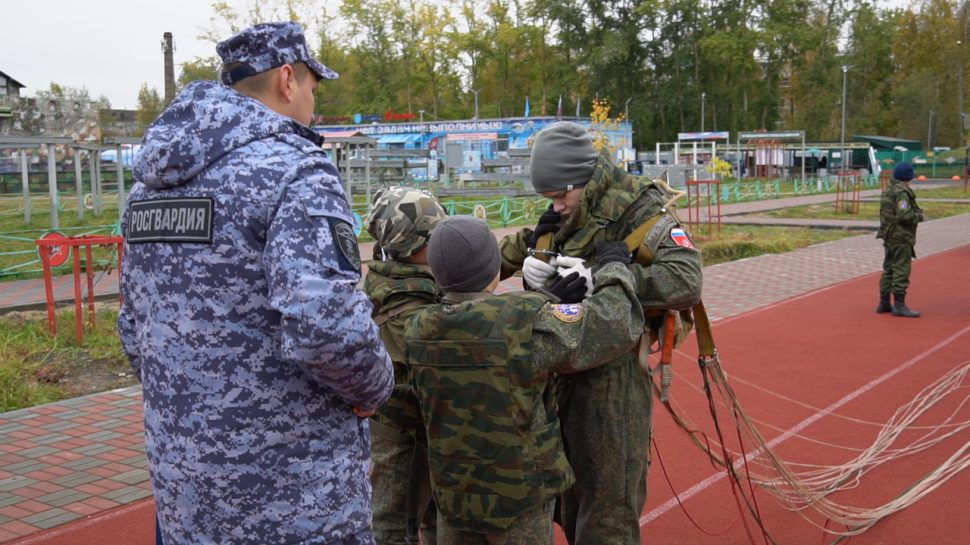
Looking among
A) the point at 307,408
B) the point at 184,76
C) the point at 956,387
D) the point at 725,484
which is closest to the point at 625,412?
the point at 307,408

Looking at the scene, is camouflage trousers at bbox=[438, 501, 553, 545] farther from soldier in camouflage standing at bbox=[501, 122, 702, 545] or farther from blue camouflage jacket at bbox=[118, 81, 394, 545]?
blue camouflage jacket at bbox=[118, 81, 394, 545]

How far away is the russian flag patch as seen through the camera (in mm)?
3027

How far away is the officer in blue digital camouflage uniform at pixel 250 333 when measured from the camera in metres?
1.88

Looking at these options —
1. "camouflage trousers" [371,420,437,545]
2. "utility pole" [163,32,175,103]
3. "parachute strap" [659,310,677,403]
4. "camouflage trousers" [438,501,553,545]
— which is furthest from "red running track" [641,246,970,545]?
"utility pole" [163,32,175,103]

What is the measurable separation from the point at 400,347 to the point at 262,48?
1247 mm

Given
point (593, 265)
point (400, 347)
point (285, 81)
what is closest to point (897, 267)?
point (593, 265)

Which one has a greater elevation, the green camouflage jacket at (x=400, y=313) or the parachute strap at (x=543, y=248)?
the parachute strap at (x=543, y=248)

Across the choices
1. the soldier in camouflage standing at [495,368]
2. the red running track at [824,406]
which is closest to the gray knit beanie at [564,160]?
the soldier in camouflage standing at [495,368]

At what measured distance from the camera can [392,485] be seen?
128 inches

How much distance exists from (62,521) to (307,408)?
3.21 m

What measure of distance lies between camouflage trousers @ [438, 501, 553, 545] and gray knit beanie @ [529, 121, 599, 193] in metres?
1.07

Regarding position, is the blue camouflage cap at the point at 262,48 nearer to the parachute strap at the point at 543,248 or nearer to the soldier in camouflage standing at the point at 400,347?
the soldier in camouflage standing at the point at 400,347

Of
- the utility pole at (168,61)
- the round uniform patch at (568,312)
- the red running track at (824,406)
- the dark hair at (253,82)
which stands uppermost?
the utility pole at (168,61)

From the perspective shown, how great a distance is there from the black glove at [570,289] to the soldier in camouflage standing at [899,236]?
8.46 meters
